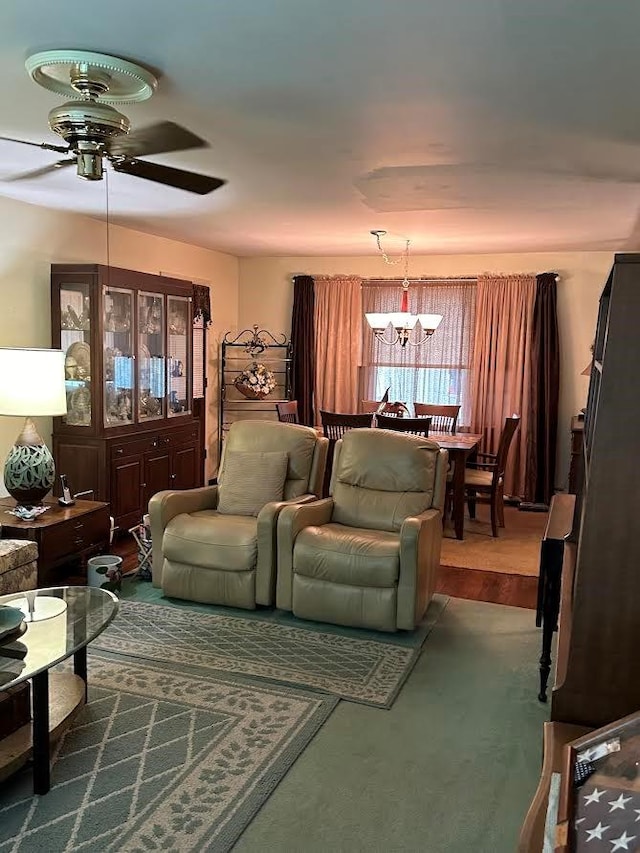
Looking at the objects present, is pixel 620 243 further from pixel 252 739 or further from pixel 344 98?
pixel 252 739

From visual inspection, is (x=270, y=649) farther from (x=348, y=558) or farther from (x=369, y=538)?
(x=369, y=538)

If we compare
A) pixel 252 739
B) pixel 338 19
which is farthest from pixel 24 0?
pixel 252 739

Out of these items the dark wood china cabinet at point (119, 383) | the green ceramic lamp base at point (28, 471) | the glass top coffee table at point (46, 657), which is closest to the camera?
the glass top coffee table at point (46, 657)

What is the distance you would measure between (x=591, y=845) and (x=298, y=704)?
1961 millimetres

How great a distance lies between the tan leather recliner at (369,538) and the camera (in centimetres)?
375

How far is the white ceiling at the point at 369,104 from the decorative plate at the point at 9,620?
1.87 metres

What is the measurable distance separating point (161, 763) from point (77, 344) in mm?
3272

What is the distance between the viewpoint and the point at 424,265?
23.7 ft

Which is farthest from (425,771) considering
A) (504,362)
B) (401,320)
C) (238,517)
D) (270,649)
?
(504,362)

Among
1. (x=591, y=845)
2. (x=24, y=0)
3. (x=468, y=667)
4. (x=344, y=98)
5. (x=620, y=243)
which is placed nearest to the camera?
(x=591, y=845)

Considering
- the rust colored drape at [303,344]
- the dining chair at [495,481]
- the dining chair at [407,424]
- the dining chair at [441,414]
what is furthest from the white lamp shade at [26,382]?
the rust colored drape at [303,344]

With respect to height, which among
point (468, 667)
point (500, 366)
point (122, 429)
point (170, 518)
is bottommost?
point (468, 667)

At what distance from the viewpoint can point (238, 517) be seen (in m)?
4.37

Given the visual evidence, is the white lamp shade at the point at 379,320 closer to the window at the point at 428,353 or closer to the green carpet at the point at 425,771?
the window at the point at 428,353
